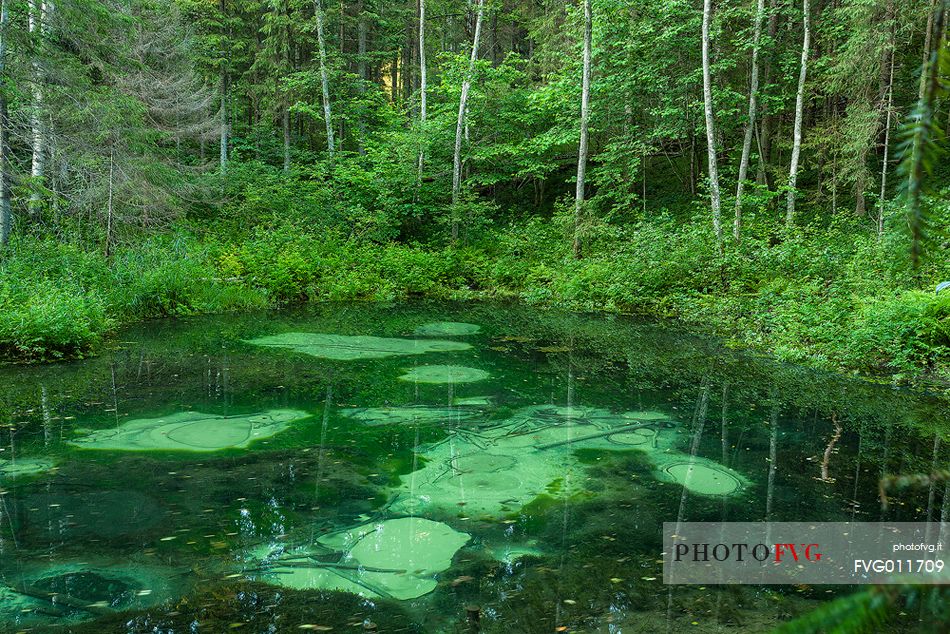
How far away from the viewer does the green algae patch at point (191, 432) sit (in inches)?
219

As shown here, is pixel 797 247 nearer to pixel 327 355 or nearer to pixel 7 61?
pixel 327 355

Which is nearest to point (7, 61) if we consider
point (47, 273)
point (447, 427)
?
point (47, 273)

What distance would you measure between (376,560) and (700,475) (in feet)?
8.95

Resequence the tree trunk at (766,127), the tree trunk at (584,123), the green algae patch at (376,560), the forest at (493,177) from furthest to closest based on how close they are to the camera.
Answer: the tree trunk at (766,127), the tree trunk at (584,123), the forest at (493,177), the green algae patch at (376,560)

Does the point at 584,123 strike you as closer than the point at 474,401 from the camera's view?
No

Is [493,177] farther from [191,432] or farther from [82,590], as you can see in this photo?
[82,590]

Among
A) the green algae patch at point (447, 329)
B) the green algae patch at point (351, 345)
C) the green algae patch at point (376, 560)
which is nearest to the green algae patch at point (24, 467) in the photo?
the green algae patch at point (376, 560)

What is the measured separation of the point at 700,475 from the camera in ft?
16.8

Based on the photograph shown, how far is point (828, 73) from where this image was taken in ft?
53.1

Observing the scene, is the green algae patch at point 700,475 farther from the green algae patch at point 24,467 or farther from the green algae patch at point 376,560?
the green algae patch at point 24,467

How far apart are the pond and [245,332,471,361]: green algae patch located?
38 centimetres

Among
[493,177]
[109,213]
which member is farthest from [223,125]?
[109,213]

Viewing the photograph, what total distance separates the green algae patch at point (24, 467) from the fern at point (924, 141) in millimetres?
5795

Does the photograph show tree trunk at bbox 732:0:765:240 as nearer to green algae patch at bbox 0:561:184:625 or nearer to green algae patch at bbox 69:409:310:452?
green algae patch at bbox 69:409:310:452
